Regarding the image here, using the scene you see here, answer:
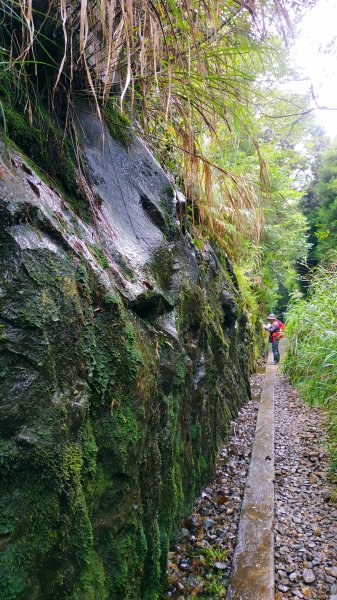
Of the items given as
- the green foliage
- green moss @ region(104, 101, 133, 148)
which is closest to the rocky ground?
green moss @ region(104, 101, 133, 148)

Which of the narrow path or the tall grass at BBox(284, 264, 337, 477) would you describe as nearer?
the narrow path

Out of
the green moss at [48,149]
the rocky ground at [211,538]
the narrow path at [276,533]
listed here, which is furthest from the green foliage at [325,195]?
the green moss at [48,149]

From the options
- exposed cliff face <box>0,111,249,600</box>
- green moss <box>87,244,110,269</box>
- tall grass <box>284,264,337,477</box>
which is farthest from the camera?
tall grass <box>284,264,337,477</box>

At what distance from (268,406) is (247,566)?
362 cm

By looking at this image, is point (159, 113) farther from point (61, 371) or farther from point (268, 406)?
point (268, 406)

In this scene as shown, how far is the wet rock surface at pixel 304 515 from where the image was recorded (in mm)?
2170

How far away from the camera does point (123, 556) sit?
1.57 meters


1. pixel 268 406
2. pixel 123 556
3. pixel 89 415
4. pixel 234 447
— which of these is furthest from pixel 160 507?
pixel 268 406

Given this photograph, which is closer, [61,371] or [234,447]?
[61,371]

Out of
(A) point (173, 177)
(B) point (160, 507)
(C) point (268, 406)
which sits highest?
(A) point (173, 177)

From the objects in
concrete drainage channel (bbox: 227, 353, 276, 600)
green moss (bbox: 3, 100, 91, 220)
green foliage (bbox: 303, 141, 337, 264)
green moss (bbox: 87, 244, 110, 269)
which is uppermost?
green foliage (bbox: 303, 141, 337, 264)

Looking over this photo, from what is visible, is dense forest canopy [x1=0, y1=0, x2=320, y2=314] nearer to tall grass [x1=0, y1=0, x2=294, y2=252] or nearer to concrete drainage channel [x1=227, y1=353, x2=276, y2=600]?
tall grass [x1=0, y1=0, x2=294, y2=252]

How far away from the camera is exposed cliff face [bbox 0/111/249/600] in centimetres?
117

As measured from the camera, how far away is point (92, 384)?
1524 mm
